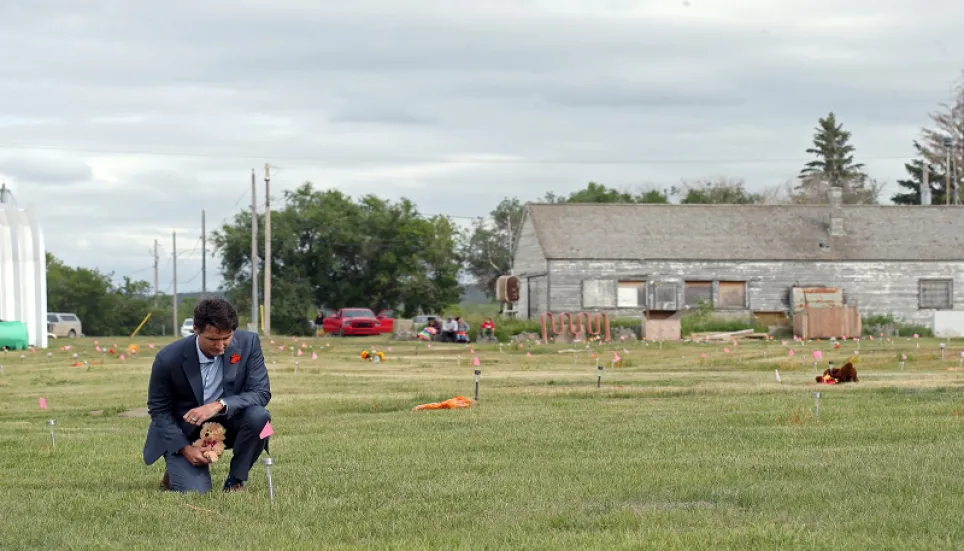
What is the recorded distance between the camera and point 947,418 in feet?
52.4

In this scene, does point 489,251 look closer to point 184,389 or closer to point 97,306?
point 97,306

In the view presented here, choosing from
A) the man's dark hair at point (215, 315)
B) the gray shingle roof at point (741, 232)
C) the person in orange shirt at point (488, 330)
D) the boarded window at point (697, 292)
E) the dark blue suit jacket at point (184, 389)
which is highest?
the gray shingle roof at point (741, 232)

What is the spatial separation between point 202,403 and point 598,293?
5376cm

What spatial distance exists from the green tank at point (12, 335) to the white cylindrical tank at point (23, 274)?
2.08 meters

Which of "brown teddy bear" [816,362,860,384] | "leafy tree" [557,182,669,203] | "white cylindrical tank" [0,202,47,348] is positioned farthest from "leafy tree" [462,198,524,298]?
"brown teddy bear" [816,362,860,384]

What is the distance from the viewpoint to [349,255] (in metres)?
90.4

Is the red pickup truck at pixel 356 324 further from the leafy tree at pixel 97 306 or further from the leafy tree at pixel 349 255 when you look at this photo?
the leafy tree at pixel 97 306

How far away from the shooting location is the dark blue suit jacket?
10602 millimetres

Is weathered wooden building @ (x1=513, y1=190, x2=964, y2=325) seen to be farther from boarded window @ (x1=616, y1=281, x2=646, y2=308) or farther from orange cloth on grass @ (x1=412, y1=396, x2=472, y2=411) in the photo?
orange cloth on grass @ (x1=412, y1=396, x2=472, y2=411)

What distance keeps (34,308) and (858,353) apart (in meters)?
33.6

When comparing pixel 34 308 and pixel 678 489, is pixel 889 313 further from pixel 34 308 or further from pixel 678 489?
pixel 678 489

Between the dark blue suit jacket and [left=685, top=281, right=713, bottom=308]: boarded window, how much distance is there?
54594mm

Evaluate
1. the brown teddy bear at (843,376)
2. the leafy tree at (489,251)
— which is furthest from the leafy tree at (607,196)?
the brown teddy bear at (843,376)

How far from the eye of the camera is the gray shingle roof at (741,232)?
64250 mm
